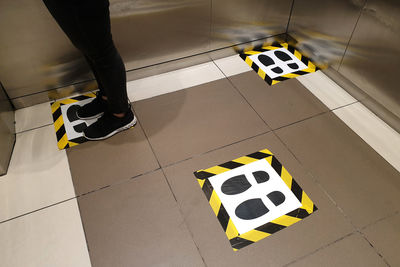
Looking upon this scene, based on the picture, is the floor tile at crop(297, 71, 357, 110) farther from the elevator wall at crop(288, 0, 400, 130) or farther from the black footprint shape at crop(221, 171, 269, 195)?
the black footprint shape at crop(221, 171, 269, 195)

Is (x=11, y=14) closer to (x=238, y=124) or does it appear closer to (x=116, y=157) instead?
(x=116, y=157)

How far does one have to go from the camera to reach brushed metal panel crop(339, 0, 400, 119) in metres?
1.59


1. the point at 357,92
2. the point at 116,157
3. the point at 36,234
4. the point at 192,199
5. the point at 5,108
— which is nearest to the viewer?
the point at 36,234

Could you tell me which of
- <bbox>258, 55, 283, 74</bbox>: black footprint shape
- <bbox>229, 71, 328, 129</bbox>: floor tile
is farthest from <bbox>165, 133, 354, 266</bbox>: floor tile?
<bbox>258, 55, 283, 74</bbox>: black footprint shape

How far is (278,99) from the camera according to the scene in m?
1.92

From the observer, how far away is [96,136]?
1640mm

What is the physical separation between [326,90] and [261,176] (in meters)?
0.91

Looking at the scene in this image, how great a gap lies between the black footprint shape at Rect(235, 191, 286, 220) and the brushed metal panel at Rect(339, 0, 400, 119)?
36.7 inches

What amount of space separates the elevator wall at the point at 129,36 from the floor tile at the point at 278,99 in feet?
1.27

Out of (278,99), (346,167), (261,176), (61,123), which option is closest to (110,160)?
(61,123)

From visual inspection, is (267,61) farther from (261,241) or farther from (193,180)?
(261,241)

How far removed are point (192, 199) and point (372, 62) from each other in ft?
4.47

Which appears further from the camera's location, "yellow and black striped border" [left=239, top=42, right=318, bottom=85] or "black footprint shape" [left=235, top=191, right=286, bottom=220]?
"yellow and black striped border" [left=239, top=42, right=318, bottom=85]

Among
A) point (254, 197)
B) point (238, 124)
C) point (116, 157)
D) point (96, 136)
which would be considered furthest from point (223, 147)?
point (96, 136)
